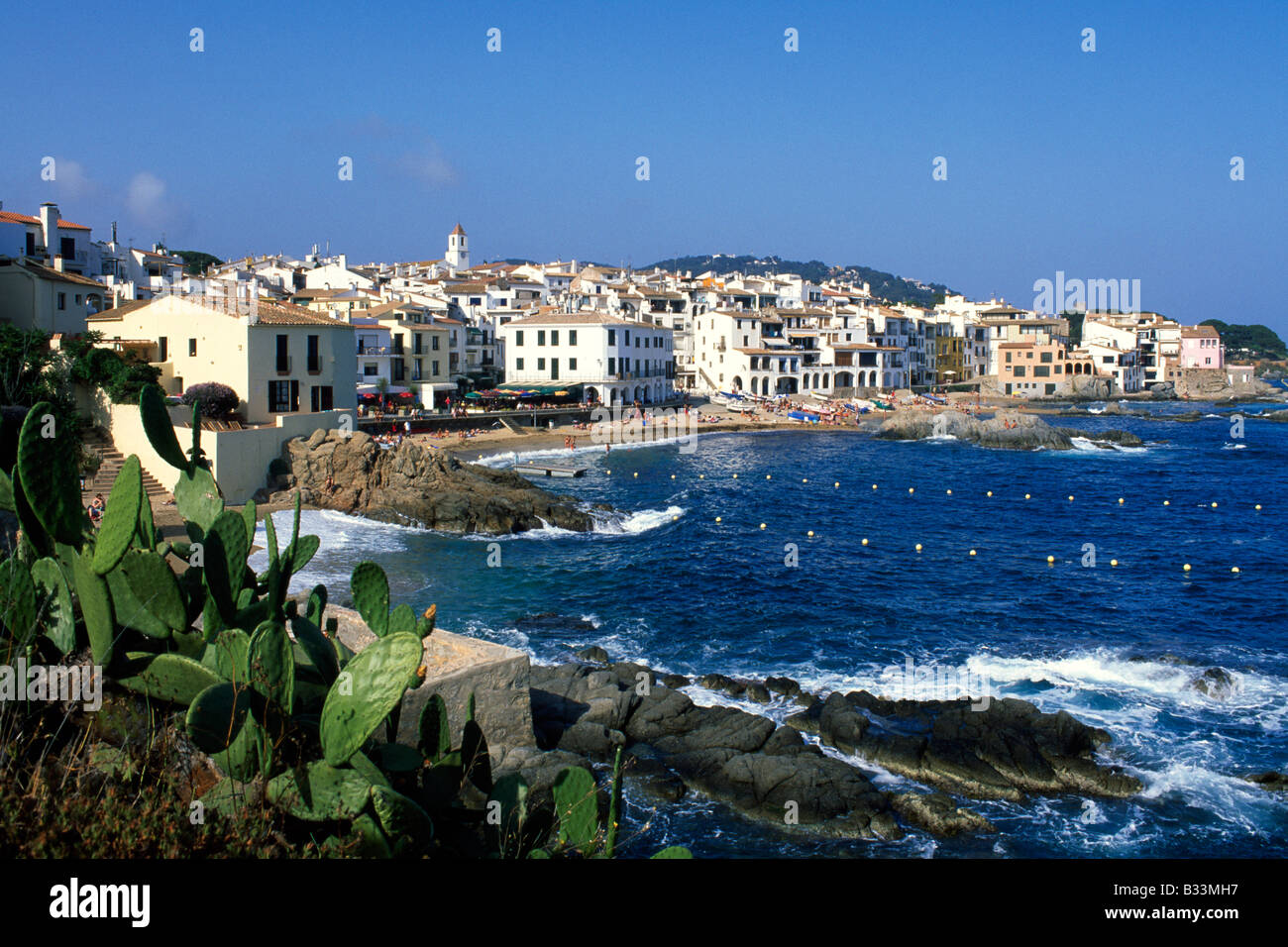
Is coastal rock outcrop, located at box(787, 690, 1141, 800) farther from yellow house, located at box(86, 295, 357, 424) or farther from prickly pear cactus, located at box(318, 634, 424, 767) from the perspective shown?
yellow house, located at box(86, 295, 357, 424)

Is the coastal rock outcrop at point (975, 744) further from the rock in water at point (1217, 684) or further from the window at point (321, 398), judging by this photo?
the window at point (321, 398)

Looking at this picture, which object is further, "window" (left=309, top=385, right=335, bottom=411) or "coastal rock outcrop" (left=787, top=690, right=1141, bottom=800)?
"window" (left=309, top=385, right=335, bottom=411)

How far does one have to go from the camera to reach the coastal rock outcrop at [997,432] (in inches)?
2825

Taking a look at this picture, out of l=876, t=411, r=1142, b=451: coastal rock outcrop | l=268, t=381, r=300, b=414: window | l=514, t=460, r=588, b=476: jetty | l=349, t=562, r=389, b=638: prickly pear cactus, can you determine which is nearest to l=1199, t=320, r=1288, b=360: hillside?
l=876, t=411, r=1142, b=451: coastal rock outcrop

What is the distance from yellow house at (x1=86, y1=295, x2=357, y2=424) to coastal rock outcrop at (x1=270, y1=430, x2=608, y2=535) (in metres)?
2.50

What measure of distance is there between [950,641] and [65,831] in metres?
21.6

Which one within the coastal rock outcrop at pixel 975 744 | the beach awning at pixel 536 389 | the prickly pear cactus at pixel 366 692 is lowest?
the coastal rock outcrop at pixel 975 744

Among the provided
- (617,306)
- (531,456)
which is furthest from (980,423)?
(531,456)

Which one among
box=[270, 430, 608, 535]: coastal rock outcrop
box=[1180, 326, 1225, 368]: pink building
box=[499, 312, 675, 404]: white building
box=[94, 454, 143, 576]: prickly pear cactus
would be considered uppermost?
box=[1180, 326, 1225, 368]: pink building

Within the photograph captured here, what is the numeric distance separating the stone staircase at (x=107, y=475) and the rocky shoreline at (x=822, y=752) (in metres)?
17.9

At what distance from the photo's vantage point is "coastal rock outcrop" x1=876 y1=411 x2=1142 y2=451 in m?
71.8

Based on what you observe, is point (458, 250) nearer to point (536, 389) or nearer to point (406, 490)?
point (536, 389)

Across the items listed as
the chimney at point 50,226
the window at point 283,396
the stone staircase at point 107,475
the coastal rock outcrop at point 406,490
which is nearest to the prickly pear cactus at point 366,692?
the stone staircase at point 107,475

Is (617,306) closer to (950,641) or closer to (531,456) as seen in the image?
(531,456)
